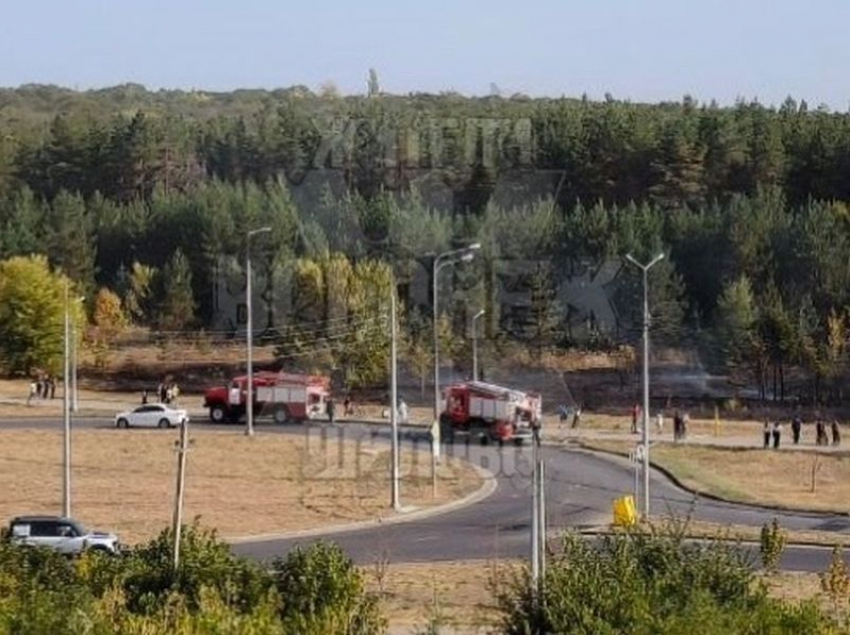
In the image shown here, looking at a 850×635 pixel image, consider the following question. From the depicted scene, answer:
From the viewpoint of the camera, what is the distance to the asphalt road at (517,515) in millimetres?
33281

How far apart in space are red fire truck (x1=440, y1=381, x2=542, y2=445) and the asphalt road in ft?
2.15

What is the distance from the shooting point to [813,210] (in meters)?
85.6

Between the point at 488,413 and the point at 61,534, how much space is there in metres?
25.8

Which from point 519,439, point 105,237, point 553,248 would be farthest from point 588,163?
point 519,439

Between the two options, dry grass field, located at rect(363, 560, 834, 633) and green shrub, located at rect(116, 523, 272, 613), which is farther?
dry grass field, located at rect(363, 560, 834, 633)

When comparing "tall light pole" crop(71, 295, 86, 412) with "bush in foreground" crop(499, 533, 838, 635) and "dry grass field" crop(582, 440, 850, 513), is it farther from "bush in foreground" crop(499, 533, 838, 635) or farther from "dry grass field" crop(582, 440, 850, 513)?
"bush in foreground" crop(499, 533, 838, 635)

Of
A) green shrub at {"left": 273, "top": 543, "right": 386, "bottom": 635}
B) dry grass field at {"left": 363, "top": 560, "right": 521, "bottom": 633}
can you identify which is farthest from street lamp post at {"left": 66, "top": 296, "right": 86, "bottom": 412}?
green shrub at {"left": 273, "top": 543, "right": 386, "bottom": 635}

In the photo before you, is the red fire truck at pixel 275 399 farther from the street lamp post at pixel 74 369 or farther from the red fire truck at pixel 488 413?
the street lamp post at pixel 74 369

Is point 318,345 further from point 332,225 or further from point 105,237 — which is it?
point 105,237

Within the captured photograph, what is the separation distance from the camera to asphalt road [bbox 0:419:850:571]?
109 ft

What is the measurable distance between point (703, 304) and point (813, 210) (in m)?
7.42

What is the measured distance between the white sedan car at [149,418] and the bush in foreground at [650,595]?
36.4 metres

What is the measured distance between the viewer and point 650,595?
63.1 feet

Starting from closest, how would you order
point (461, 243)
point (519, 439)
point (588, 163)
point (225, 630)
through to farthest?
point (225, 630)
point (519, 439)
point (461, 243)
point (588, 163)
